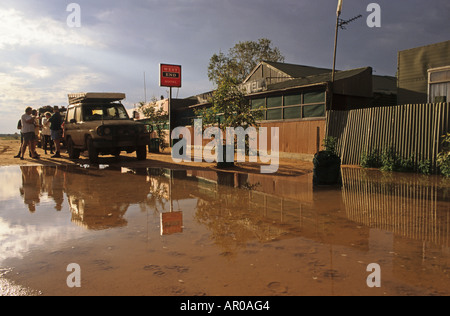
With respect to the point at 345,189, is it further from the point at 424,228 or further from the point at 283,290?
the point at 283,290

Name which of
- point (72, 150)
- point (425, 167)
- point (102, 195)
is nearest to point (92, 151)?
point (72, 150)

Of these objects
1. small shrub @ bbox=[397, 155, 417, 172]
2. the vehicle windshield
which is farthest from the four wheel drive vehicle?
small shrub @ bbox=[397, 155, 417, 172]

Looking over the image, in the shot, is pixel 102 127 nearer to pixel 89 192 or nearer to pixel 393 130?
pixel 89 192

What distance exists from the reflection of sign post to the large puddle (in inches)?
0.6

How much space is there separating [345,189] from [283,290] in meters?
5.42

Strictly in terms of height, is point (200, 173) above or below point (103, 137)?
below

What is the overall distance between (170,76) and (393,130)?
20.7 metres

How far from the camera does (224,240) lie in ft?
13.2

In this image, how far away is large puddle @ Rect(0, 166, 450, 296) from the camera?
2871mm

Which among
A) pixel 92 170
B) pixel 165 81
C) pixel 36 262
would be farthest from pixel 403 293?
pixel 165 81

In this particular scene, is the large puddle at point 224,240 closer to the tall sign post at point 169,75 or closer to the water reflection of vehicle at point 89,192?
the water reflection of vehicle at point 89,192

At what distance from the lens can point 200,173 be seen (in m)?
10.6

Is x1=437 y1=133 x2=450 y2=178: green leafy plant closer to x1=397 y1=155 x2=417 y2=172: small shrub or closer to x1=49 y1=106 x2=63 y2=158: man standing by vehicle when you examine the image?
x1=397 y1=155 x2=417 y2=172: small shrub
